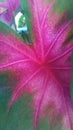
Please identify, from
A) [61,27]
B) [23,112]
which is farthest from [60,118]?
[61,27]

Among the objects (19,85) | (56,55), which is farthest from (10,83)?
(56,55)

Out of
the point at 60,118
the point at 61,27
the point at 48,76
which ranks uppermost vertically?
the point at 61,27

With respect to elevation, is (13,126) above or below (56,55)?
below

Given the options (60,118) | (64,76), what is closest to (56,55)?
(64,76)

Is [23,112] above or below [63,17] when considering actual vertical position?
below

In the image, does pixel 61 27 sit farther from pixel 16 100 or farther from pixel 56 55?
pixel 16 100

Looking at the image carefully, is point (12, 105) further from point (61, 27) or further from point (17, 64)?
point (61, 27)
